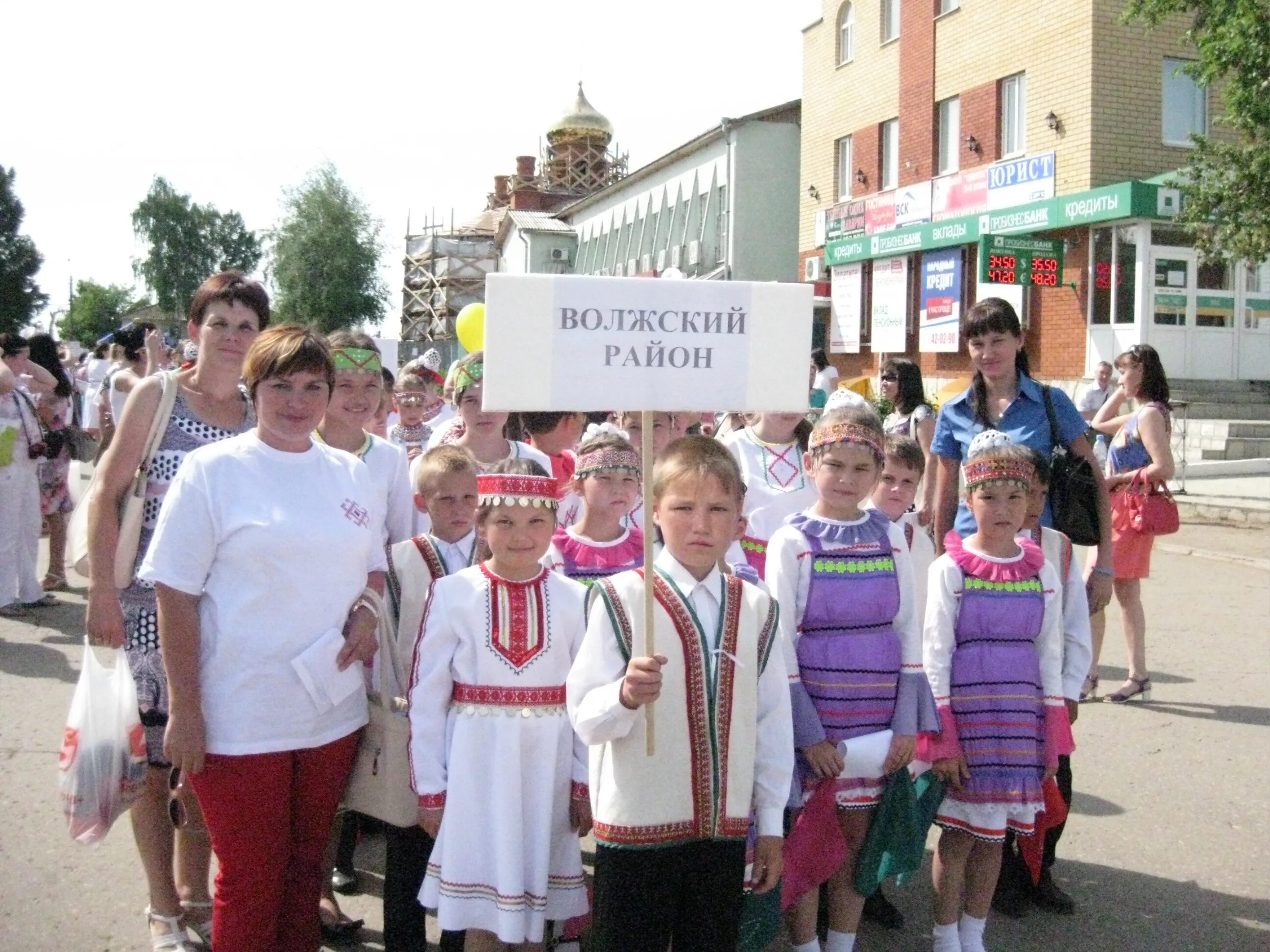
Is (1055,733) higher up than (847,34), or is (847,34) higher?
(847,34)

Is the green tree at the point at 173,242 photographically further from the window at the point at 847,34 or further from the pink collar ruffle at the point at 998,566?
the pink collar ruffle at the point at 998,566

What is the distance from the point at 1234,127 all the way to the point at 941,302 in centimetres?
1236

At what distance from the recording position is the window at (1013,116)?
75.6ft

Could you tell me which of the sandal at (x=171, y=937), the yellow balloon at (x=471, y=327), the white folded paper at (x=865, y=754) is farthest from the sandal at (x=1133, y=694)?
the yellow balloon at (x=471, y=327)

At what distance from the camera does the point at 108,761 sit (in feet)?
11.3

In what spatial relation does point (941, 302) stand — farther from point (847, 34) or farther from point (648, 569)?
point (648, 569)

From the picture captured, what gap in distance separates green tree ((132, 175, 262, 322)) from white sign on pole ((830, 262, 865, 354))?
56.5 metres

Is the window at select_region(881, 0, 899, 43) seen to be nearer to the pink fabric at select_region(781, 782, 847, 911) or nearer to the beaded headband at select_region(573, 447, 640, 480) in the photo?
the beaded headband at select_region(573, 447, 640, 480)

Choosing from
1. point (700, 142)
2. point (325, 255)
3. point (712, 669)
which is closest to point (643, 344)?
point (712, 669)

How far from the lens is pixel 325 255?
58375 millimetres

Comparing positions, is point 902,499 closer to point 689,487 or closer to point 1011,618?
point 1011,618

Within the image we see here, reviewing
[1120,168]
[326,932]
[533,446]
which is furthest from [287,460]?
[1120,168]

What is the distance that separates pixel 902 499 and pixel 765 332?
2.06 meters

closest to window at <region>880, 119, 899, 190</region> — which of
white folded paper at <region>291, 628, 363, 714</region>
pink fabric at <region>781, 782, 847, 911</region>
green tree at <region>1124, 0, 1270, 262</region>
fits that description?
green tree at <region>1124, 0, 1270, 262</region>
